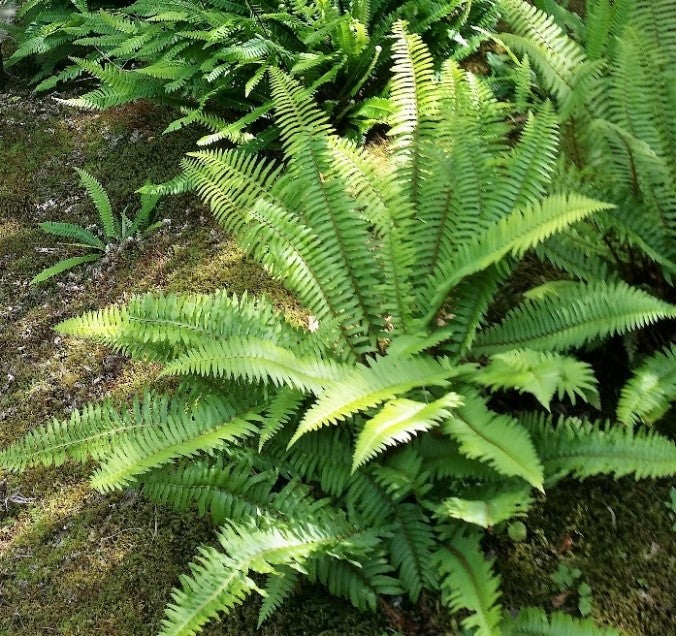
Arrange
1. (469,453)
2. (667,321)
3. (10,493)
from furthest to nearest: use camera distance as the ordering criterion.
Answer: (10,493)
(667,321)
(469,453)

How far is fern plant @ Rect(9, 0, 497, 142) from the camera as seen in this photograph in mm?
4211

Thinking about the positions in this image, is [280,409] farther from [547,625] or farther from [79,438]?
[547,625]

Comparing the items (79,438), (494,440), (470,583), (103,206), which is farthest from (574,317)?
(103,206)

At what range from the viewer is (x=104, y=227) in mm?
4488

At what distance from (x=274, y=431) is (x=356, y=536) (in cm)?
51

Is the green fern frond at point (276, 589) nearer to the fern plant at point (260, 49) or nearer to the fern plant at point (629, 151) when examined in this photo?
the fern plant at point (629, 151)

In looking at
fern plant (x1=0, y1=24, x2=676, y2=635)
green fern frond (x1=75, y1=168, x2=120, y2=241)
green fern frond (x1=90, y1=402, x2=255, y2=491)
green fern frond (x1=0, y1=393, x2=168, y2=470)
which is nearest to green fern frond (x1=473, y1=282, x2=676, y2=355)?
fern plant (x1=0, y1=24, x2=676, y2=635)

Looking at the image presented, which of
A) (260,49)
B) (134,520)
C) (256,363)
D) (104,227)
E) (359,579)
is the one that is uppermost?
(260,49)

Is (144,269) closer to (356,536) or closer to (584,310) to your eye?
(356,536)

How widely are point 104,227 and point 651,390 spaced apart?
351cm

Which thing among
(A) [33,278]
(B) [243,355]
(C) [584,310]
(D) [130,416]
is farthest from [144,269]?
(C) [584,310]

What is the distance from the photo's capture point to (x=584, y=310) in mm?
2643

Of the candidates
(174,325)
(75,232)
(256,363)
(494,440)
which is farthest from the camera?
(75,232)

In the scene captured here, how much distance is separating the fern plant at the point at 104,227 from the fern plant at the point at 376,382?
52.5 inches
